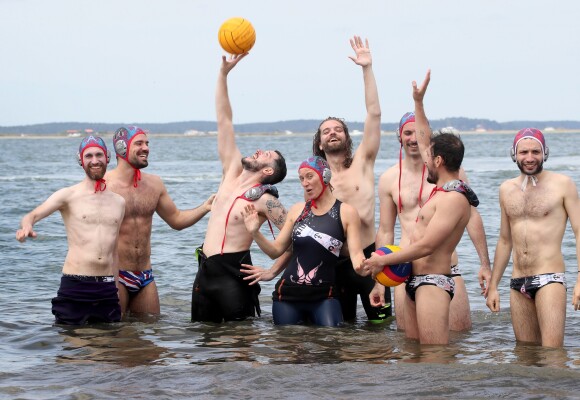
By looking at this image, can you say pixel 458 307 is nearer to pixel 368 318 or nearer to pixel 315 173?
pixel 368 318

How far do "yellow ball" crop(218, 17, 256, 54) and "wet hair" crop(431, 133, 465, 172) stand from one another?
9.95 feet

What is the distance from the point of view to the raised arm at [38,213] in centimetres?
895

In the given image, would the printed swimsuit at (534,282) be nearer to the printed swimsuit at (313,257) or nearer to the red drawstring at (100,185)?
the printed swimsuit at (313,257)

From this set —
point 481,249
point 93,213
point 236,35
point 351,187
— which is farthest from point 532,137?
point 93,213

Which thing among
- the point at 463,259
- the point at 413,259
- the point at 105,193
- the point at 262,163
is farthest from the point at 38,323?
the point at 463,259

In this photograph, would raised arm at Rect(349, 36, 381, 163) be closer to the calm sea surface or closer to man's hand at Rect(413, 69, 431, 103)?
man's hand at Rect(413, 69, 431, 103)

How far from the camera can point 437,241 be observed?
7961mm

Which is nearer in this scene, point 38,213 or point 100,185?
point 38,213

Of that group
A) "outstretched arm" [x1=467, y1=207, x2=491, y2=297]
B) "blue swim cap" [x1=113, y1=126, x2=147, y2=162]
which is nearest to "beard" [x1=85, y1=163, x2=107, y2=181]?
"blue swim cap" [x1=113, y1=126, x2=147, y2=162]

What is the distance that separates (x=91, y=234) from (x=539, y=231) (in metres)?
4.52

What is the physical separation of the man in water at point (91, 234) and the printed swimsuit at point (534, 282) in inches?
164

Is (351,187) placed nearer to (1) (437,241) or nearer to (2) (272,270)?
(2) (272,270)

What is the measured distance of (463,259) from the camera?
1720 centimetres

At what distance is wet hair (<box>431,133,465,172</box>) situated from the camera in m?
8.02
